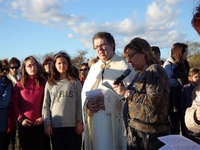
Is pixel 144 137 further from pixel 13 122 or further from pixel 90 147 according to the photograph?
pixel 13 122

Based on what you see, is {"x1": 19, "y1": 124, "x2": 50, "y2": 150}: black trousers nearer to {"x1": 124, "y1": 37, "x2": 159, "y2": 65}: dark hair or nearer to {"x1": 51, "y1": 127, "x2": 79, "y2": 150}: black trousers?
{"x1": 51, "y1": 127, "x2": 79, "y2": 150}: black trousers

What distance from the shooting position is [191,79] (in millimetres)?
5754

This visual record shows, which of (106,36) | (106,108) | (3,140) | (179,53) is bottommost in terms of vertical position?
(3,140)

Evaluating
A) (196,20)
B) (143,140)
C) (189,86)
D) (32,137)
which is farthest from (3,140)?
(196,20)

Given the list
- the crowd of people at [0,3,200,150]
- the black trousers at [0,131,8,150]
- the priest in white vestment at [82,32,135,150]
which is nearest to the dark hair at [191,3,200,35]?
the crowd of people at [0,3,200,150]

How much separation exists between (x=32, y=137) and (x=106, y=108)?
167 centimetres

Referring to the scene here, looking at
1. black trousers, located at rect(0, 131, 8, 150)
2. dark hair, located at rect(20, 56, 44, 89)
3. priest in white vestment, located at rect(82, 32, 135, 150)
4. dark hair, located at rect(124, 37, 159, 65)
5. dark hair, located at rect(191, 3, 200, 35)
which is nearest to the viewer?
dark hair, located at rect(191, 3, 200, 35)

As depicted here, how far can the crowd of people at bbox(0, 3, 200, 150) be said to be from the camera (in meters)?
3.15

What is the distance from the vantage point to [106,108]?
4.09 m

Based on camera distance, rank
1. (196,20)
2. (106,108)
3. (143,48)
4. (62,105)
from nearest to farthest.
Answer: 1. (196,20)
2. (143,48)
3. (106,108)
4. (62,105)

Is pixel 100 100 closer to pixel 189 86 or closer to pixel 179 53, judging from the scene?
pixel 189 86

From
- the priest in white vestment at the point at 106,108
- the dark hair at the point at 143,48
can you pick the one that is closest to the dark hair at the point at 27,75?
the priest in white vestment at the point at 106,108

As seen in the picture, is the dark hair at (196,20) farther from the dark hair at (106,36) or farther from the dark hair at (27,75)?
the dark hair at (27,75)

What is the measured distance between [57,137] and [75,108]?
527 millimetres
